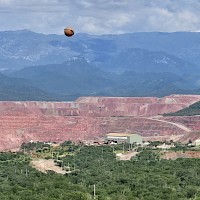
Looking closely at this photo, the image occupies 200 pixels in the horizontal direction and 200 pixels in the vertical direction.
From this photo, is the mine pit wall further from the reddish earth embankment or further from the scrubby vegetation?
the scrubby vegetation

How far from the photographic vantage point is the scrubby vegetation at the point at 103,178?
177 feet

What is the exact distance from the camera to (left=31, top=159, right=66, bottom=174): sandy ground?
261 ft

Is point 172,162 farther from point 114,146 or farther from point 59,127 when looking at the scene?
point 59,127

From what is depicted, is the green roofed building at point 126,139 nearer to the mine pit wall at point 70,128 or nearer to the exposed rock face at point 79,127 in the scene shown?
the exposed rock face at point 79,127

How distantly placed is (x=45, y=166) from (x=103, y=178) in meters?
16.4

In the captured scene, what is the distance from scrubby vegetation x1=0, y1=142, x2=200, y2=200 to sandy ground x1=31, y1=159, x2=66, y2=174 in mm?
999

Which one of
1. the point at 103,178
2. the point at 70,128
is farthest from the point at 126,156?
the point at 70,128

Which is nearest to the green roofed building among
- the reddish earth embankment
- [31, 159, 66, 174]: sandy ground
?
the reddish earth embankment

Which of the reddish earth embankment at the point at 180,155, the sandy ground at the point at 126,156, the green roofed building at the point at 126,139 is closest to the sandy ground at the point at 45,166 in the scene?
the sandy ground at the point at 126,156

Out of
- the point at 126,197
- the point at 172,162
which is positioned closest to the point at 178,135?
the point at 172,162

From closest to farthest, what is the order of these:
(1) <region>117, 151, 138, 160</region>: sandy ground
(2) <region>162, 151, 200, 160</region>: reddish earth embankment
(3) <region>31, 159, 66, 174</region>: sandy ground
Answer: (3) <region>31, 159, 66, 174</region>: sandy ground → (2) <region>162, 151, 200, 160</region>: reddish earth embankment → (1) <region>117, 151, 138, 160</region>: sandy ground

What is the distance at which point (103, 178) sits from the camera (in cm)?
6688

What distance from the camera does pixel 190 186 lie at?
60562mm

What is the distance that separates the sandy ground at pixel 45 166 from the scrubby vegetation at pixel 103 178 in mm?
999
